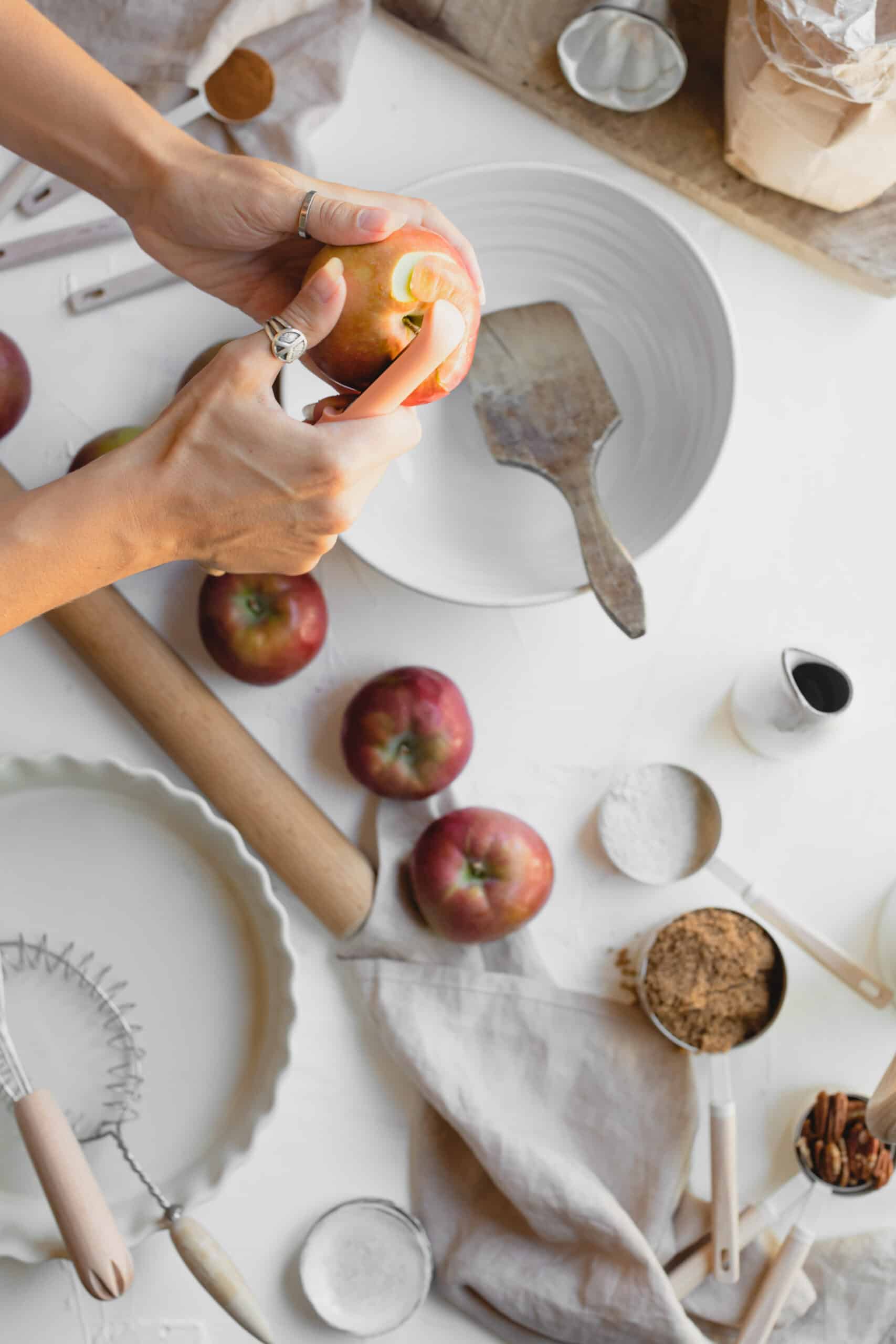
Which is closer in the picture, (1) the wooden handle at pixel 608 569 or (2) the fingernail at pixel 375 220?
(2) the fingernail at pixel 375 220

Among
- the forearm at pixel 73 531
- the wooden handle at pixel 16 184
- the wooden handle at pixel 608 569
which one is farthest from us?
the wooden handle at pixel 16 184

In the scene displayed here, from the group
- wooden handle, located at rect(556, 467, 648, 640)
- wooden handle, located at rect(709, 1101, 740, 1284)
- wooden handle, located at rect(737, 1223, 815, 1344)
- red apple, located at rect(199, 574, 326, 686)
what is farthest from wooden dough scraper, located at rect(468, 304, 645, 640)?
wooden handle, located at rect(737, 1223, 815, 1344)

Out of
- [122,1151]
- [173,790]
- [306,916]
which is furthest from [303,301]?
[122,1151]

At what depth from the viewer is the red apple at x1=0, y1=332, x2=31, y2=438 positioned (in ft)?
3.33

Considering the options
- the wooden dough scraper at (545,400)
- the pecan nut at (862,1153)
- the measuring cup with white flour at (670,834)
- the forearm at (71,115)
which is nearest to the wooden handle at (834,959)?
the measuring cup with white flour at (670,834)

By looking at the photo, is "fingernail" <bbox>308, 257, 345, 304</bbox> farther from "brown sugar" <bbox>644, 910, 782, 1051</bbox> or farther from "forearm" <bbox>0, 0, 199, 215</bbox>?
"brown sugar" <bbox>644, 910, 782, 1051</bbox>

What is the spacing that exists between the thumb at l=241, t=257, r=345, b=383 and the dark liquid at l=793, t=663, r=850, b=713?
537mm

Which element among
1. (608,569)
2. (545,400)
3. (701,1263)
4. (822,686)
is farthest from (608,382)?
(701,1263)

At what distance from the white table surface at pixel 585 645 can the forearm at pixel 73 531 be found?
364mm

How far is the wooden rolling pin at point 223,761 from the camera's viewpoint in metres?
1.00

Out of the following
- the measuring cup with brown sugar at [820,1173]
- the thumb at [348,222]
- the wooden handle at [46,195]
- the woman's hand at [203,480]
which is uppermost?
the thumb at [348,222]

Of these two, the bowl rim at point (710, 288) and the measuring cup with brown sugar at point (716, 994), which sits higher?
the bowl rim at point (710, 288)

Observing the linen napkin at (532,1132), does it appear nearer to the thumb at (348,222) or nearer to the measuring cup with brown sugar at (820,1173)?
the measuring cup with brown sugar at (820,1173)

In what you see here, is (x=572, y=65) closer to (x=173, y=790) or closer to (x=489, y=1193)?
(x=173, y=790)
